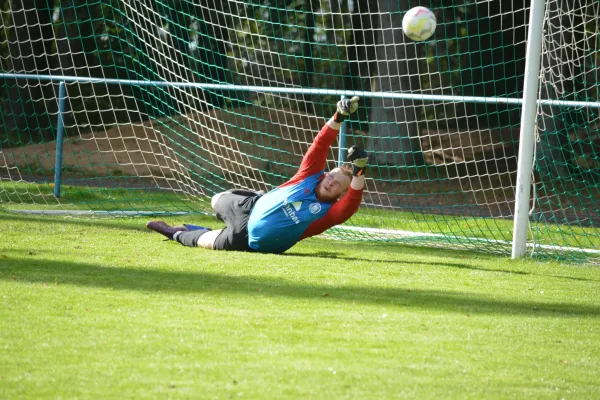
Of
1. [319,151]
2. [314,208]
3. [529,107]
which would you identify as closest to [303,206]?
[314,208]

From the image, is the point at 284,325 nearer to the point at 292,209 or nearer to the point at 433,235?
the point at 292,209

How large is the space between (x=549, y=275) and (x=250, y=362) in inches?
164

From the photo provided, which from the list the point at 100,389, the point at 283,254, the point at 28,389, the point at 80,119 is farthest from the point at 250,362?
the point at 80,119

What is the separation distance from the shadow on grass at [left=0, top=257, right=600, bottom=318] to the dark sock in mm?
1547

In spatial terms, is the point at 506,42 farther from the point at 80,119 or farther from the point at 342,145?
the point at 342,145

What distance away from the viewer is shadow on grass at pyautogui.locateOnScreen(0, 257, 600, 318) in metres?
5.95

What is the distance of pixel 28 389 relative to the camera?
3.69 meters

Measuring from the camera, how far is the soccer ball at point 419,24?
836 centimetres

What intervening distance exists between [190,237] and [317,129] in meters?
9.43

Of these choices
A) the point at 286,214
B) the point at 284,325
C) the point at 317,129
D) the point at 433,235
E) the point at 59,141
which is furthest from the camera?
the point at 317,129

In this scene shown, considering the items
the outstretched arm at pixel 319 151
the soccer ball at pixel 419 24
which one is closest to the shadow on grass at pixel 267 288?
the outstretched arm at pixel 319 151

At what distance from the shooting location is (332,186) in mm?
7766

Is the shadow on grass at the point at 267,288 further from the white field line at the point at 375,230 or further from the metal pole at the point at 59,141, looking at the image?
the metal pole at the point at 59,141

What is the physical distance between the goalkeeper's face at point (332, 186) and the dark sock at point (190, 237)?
4.07 ft
